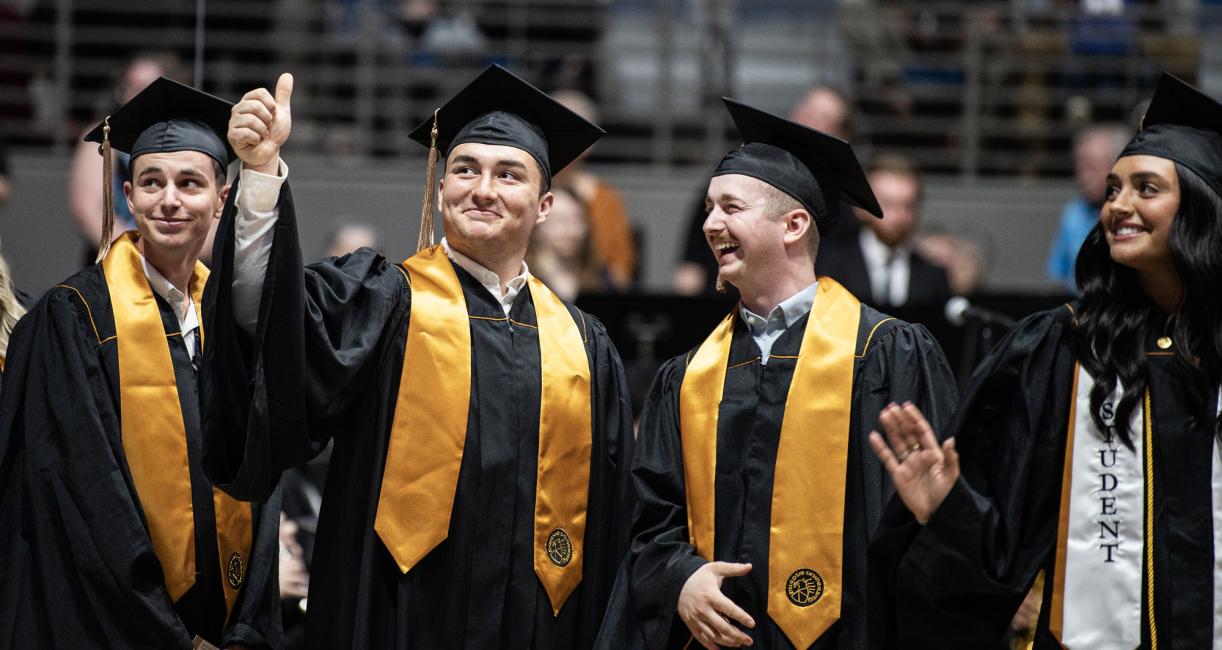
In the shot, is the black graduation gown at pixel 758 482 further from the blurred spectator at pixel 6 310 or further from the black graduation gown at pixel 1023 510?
the blurred spectator at pixel 6 310

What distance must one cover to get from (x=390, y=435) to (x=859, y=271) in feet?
10.9

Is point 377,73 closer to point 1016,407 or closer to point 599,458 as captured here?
point 599,458

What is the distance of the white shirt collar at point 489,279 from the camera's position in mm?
3953

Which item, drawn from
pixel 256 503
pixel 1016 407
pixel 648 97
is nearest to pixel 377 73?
pixel 648 97

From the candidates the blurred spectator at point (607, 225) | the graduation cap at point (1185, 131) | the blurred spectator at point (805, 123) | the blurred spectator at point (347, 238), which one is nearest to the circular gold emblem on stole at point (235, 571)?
the graduation cap at point (1185, 131)

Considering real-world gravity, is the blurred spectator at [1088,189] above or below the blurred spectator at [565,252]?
above

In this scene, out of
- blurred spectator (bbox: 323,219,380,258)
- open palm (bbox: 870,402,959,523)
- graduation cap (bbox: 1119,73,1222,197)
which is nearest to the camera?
open palm (bbox: 870,402,959,523)

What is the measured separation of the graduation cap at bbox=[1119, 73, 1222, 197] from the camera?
344cm

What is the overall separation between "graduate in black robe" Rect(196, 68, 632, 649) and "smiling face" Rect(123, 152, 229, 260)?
40 cm

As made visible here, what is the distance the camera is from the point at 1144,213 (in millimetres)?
3439

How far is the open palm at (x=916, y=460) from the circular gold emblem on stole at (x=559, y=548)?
0.87m

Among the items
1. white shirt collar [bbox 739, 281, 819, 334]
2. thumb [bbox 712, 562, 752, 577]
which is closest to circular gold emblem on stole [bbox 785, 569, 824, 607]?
thumb [bbox 712, 562, 752, 577]

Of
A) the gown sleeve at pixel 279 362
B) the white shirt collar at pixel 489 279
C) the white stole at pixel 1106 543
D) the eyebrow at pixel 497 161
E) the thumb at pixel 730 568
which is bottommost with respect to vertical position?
the thumb at pixel 730 568

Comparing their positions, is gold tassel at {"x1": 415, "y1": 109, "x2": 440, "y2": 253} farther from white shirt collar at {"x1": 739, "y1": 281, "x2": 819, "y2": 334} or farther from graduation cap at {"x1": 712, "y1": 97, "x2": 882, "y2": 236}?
white shirt collar at {"x1": 739, "y1": 281, "x2": 819, "y2": 334}
